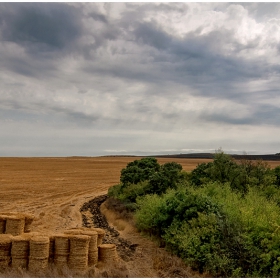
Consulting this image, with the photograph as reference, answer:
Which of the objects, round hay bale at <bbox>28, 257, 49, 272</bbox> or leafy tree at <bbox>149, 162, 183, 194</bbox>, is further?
leafy tree at <bbox>149, 162, 183, 194</bbox>

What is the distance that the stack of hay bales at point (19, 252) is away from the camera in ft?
33.2

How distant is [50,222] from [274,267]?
13.0 meters

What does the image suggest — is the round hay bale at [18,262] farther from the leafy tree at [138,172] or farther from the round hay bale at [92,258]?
the leafy tree at [138,172]

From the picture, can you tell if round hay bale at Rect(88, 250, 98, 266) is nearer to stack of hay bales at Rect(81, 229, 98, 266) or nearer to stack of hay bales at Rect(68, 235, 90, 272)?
stack of hay bales at Rect(81, 229, 98, 266)

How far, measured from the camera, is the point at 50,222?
62.1 ft

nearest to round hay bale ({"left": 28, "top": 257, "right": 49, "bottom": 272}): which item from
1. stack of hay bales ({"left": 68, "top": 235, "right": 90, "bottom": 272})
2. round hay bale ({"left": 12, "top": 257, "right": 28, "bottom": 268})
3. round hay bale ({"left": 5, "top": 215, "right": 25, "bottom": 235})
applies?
round hay bale ({"left": 12, "top": 257, "right": 28, "bottom": 268})

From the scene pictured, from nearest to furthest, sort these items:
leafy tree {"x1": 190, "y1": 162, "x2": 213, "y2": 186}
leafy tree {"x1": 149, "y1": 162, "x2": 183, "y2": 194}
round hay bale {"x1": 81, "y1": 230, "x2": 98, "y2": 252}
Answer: round hay bale {"x1": 81, "y1": 230, "x2": 98, "y2": 252} < leafy tree {"x1": 149, "y1": 162, "x2": 183, "y2": 194} < leafy tree {"x1": 190, "y1": 162, "x2": 213, "y2": 186}

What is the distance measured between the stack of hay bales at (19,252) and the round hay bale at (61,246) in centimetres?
91

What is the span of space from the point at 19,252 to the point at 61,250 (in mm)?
1256

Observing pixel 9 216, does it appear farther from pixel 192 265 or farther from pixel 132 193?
pixel 132 193

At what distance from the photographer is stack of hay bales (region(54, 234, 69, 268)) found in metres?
10.4

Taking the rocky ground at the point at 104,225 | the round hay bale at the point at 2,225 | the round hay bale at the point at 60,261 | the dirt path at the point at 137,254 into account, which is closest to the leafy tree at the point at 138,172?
the rocky ground at the point at 104,225

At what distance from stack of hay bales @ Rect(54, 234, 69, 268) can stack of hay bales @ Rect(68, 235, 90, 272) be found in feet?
0.51

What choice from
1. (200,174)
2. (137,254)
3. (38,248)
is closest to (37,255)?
(38,248)
